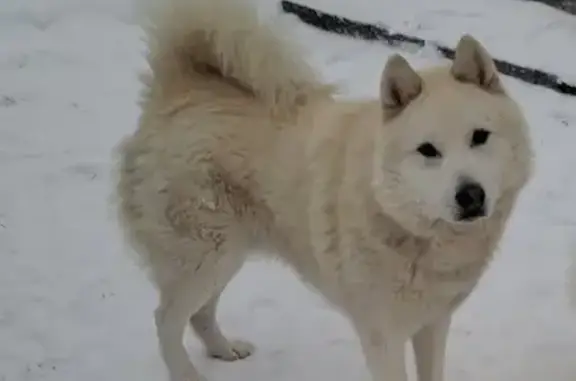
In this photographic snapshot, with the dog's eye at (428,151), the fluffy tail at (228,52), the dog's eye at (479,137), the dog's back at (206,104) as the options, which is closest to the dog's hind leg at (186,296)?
the dog's back at (206,104)

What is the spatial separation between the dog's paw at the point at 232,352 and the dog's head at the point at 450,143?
126cm

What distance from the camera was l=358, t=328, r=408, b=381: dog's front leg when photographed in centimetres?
320

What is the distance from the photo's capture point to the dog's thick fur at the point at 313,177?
2848 millimetres

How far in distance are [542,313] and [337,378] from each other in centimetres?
89

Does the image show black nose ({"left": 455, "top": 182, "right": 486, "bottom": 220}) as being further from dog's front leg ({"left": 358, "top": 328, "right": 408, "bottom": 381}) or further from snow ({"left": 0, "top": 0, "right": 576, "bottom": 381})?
snow ({"left": 0, "top": 0, "right": 576, "bottom": 381})

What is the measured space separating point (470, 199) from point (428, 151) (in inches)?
6.8

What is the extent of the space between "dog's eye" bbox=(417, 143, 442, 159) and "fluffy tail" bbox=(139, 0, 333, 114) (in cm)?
66

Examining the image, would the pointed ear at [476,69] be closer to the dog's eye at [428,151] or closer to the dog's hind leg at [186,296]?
the dog's eye at [428,151]

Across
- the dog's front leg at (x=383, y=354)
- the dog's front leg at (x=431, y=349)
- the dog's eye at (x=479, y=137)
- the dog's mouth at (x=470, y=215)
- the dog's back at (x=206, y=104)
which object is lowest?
the dog's front leg at (x=431, y=349)

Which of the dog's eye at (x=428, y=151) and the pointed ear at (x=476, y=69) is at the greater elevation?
the pointed ear at (x=476, y=69)

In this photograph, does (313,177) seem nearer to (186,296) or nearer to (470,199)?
(470,199)

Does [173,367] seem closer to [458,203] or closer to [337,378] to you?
[337,378]

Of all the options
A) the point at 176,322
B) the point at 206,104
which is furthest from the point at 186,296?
the point at 206,104

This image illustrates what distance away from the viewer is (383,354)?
3.21m
